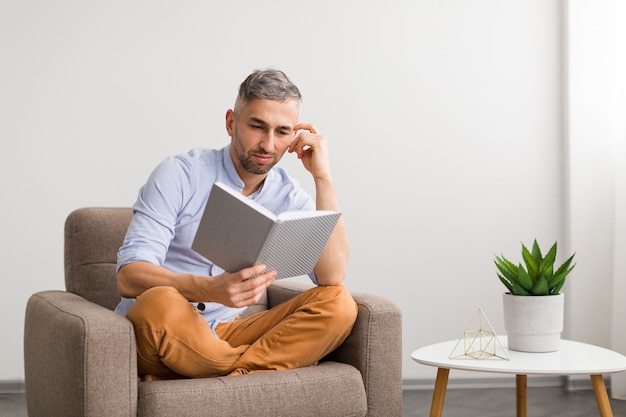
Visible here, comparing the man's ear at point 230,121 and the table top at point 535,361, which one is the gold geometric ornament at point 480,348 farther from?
the man's ear at point 230,121

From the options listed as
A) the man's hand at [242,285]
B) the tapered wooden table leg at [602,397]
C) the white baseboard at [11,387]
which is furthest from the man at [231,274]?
the white baseboard at [11,387]

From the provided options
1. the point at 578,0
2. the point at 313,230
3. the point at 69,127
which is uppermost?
the point at 578,0

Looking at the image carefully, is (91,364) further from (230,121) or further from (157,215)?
(230,121)

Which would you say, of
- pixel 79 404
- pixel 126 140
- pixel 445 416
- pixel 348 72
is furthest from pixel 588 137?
pixel 79 404

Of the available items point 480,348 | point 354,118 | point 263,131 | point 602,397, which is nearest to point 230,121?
point 263,131

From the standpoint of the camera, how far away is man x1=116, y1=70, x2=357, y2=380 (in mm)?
2152

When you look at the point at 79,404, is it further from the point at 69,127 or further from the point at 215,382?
the point at 69,127

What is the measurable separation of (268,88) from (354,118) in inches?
60.3

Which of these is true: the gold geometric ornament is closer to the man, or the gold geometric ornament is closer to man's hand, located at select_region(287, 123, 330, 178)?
the man

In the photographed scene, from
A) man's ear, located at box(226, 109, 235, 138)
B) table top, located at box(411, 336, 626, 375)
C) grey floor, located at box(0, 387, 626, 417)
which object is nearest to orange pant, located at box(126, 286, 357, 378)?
table top, located at box(411, 336, 626, 375)

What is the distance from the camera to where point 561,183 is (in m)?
4.05

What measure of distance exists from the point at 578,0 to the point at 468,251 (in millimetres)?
1226

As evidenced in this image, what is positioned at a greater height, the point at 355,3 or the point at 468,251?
the point at 355,3

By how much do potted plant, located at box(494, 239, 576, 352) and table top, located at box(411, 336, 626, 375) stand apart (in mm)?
35
